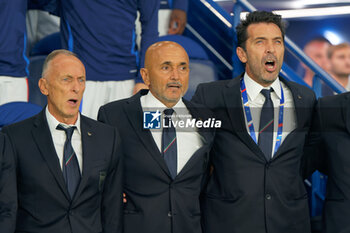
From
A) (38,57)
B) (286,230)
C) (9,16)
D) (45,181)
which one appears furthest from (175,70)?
(38,57)

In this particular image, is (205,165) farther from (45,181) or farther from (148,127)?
(45,181)

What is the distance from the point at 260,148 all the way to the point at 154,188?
74 centimetres

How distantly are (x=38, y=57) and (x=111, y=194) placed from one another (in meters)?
3.28

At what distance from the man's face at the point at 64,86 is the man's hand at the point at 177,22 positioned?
115 inches

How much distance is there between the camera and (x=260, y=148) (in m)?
3.29

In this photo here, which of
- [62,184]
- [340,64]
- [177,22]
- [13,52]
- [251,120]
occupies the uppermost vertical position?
[177,22]

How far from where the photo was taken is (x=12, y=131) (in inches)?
114

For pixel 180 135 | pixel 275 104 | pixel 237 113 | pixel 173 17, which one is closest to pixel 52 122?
pixel 180 135

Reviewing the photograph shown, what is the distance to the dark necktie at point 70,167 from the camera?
2.90m

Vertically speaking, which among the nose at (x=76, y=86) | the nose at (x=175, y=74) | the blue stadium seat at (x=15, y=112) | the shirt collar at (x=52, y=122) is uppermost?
the nose at (x=175, y=74)

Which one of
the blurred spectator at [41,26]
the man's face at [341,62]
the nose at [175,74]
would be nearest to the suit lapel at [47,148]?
the nose at [175,74]

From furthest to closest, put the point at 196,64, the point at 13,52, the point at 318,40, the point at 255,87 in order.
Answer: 1. the point at 318,40
2. the point at 196,64
3. the point at 13,52
4. the point at 255,87

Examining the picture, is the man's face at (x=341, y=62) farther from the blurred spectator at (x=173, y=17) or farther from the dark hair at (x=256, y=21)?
the dark hair at (x=256, y=21)

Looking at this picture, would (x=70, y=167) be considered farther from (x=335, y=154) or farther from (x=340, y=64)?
(x=340, y=64)
